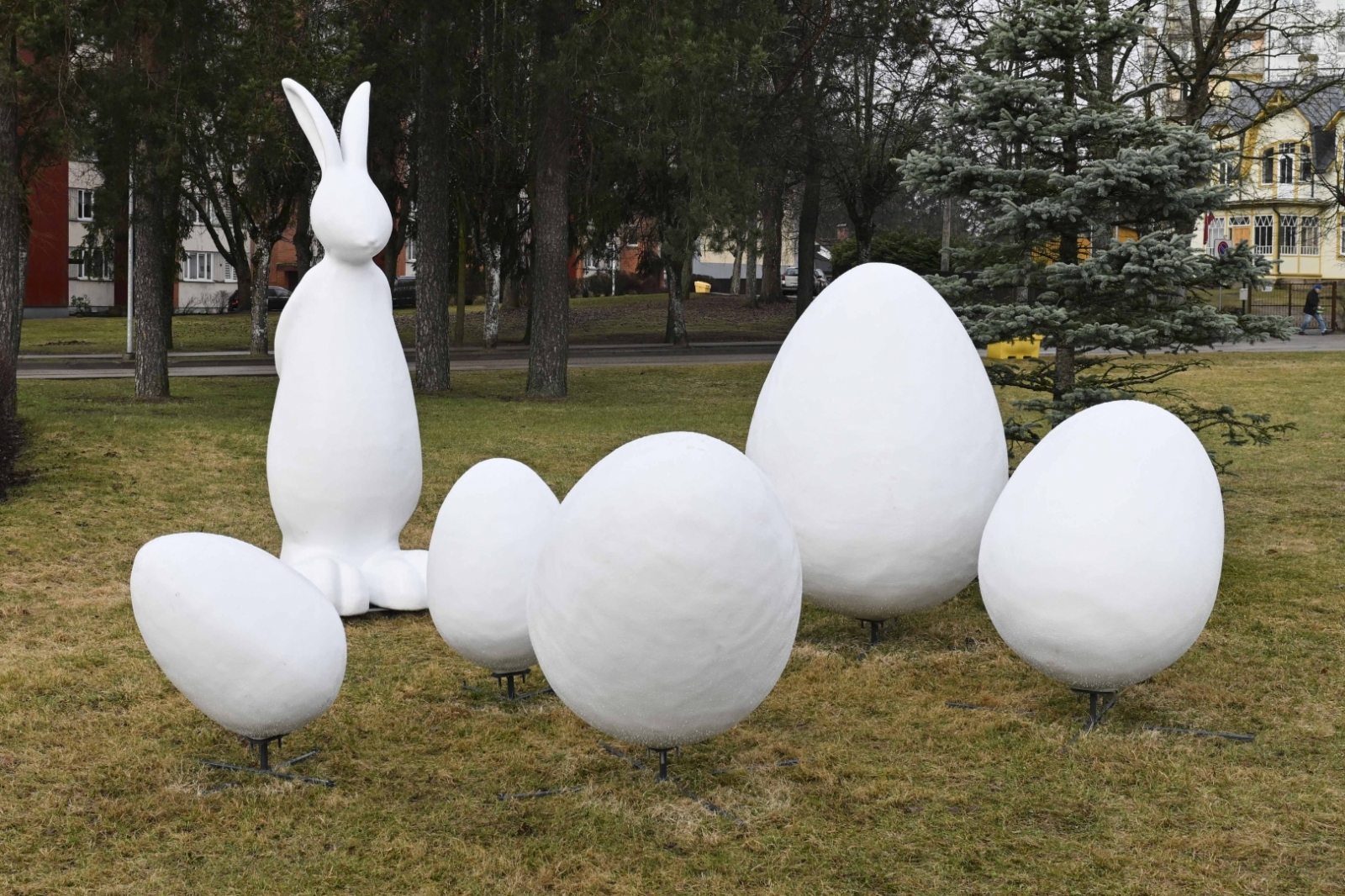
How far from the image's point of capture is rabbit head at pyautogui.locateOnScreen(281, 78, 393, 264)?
26.2ft

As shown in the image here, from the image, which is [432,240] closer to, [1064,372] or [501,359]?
[501,359]

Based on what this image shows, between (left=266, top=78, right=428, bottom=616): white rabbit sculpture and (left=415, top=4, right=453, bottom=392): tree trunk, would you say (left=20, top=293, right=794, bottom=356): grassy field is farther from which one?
(left=266, top=78, right=428, bottom=616): white rabbit sculpture

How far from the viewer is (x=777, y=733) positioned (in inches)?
229

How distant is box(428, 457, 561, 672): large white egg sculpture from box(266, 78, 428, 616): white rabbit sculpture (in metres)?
2.11

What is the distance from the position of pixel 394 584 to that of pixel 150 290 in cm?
1017

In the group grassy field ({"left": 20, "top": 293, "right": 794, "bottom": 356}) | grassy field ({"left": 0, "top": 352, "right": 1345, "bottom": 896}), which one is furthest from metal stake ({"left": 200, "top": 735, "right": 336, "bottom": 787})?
grassy field ({"left": 20, "top": 293, "right": 794, "bottom": 356})

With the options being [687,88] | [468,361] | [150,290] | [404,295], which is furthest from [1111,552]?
[404,295]

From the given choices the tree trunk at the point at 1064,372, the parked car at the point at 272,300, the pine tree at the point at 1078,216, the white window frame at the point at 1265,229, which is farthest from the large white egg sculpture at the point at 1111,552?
the white window frame at the point at 1265,229

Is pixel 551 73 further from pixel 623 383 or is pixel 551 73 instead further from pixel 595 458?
pixel 623 383

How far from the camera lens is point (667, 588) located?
14.5ft

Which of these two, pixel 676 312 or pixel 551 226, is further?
pixel 676 312

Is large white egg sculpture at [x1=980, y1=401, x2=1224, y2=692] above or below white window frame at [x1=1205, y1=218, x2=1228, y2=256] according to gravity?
below

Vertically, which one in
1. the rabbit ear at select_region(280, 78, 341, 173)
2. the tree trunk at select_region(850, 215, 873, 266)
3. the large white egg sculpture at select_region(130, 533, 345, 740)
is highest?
the tree trunk at select_region(850, 215, 873, 266)

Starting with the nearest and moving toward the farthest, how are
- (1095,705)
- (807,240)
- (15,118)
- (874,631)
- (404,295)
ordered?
(1095,705), (874,631), (15,118), (807,240), (404,295)
